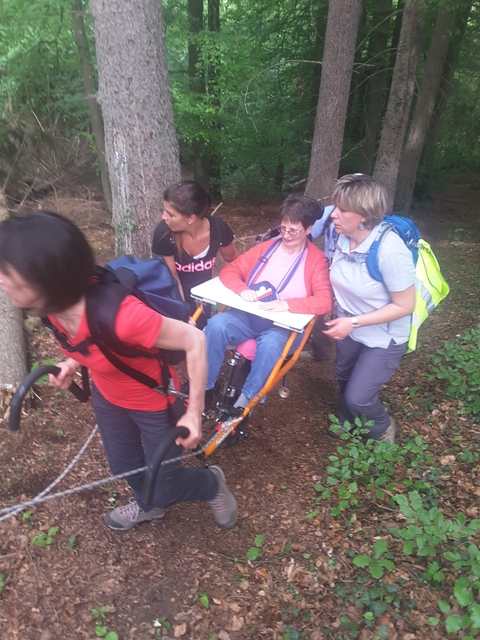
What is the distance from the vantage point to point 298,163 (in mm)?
10859

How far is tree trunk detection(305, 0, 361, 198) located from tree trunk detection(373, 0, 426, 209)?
1359 millimetres

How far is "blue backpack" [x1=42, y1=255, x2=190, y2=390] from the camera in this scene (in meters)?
1.61

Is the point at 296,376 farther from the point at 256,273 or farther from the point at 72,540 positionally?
the point at 72,540

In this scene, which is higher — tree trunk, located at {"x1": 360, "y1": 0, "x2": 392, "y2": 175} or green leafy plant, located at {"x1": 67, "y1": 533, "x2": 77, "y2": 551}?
tree trunk, located at {"x1": 360, "y1": 0, "x2": 392, "y2": 175}

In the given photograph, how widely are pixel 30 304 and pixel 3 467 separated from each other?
2.18 meters

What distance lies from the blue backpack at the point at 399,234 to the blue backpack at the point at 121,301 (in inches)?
52.2

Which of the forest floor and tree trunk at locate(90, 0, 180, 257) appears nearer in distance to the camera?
the forest floor

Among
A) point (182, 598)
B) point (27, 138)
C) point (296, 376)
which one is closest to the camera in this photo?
point (182, 598)

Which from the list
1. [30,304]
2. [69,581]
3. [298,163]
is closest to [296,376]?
[69,581]

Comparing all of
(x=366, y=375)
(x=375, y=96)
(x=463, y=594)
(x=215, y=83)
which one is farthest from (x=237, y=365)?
(x=375, y=96)

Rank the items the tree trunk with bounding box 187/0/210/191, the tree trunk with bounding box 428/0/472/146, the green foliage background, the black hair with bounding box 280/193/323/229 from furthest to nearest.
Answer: the tree trunk with bounding box 187/0/210/191 < the tree trunk with bounding box 428/0/472/146 < the green foliage background < the black hair with bounding box 280/193/323/229

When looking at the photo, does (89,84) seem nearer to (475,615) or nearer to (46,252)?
(46,252)

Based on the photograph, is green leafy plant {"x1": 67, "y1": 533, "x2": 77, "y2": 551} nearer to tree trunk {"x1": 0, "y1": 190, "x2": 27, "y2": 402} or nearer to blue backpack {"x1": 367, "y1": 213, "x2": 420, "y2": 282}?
tree trunk {"x1": 0, "y1": 190, "x2": 27, "y2": 402}

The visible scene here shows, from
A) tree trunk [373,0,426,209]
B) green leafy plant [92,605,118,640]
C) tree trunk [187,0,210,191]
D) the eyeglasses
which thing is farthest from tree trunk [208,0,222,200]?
green leafy plant [92,605,118,640]
